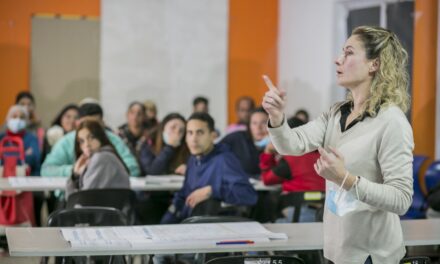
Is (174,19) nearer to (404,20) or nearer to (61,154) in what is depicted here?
(404,20)

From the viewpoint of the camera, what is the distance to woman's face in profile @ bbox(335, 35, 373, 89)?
2.80 m

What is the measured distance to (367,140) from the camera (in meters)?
2.74

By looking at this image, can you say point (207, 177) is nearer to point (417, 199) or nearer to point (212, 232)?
point (212, 232)

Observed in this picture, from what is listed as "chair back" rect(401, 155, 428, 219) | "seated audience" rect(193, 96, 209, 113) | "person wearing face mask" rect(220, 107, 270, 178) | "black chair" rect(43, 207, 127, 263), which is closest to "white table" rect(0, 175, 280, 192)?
"person wearing face mask" rect(220, 107, 270, 178)

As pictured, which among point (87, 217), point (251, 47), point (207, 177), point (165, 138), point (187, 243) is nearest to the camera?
point (187, 243)

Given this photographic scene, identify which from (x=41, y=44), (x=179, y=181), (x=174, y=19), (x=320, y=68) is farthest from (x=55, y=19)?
(x=179, y=181)

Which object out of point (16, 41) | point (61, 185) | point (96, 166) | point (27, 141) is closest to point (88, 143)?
point (96, 166)

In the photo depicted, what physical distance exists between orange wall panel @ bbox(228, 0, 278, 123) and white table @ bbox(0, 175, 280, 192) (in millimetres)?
5647

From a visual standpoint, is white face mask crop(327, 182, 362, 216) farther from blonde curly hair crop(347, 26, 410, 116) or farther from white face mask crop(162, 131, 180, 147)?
white face mask crop(162, 131, 180, 147)

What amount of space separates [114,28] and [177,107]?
1.53 meters

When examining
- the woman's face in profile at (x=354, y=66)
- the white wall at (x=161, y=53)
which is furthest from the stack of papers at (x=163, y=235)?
the white wall at (x=161, y=53)

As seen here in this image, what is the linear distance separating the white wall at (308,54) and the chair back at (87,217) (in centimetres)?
687

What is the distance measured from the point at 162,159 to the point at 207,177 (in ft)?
6.10

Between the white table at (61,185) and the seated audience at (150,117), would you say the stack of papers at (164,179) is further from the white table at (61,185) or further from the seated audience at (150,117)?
the seated audience at (150,117)
